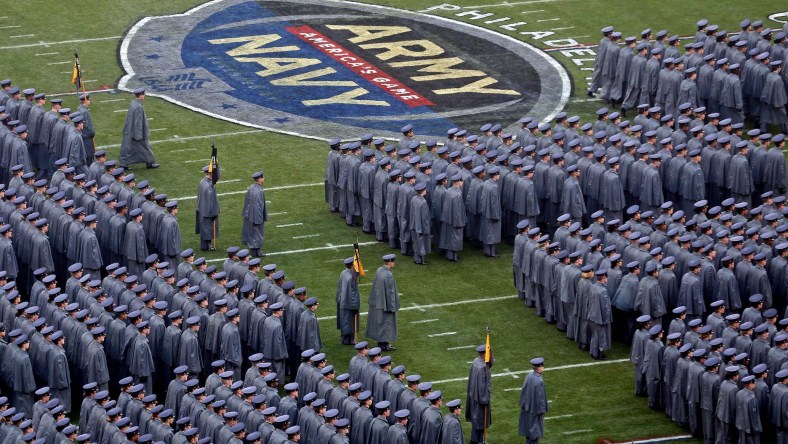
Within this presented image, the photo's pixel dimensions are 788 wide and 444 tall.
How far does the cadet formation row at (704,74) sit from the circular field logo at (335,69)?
1830 millimetres

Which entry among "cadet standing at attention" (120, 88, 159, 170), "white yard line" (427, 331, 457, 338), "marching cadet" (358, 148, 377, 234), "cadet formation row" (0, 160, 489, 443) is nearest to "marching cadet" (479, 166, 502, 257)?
"marching cadet" (358, 148, 377, 234)

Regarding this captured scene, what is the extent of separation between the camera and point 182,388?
31.8m

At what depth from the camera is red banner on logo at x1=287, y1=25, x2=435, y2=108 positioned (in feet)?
160

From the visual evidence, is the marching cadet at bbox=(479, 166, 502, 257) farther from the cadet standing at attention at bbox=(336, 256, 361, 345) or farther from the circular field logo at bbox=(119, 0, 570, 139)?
the circular field logo at bbox=(119, 0, 570, 139)

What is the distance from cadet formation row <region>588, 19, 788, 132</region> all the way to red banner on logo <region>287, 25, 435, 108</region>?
4.71 metres

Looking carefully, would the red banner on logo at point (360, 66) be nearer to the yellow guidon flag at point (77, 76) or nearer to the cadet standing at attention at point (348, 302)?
the yellow guidon flag at point (77, 76)

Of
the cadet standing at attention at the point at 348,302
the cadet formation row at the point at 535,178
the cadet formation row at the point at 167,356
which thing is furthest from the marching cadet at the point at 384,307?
the cadet formation row at the point at 535,178

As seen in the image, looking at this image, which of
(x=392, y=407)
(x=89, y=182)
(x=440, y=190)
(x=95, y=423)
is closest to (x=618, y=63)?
(x=440, y=190)

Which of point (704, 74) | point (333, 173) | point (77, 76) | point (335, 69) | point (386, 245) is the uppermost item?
point (704, 74)

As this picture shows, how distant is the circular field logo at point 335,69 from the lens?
47.8m

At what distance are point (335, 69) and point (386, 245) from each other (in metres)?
10.7

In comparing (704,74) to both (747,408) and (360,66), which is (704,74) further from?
(747,408)

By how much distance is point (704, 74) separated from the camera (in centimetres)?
4581

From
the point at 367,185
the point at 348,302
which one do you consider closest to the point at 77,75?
the point at 367,185
